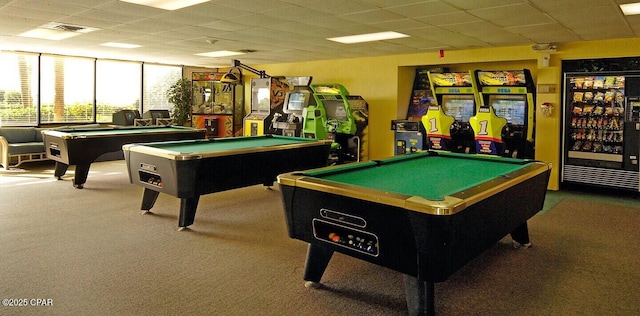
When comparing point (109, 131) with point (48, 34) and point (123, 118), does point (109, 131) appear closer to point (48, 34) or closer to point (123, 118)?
point (48, 34)

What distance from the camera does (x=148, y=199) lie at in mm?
4840

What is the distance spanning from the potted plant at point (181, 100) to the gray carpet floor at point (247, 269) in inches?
216

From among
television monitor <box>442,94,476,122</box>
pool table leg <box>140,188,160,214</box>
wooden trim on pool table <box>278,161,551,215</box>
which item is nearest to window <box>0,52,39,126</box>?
pool table leg <box>140,188,160,214</box>

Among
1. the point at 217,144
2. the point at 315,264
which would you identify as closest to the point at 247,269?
the point at 315,264

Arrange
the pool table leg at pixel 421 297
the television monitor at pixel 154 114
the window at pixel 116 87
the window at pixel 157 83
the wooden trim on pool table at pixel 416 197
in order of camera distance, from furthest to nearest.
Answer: the window at pixel 157 83 < the television monitor at pixel 154 114 < the window at pixel 116 87 < the pool table leg at pixel 421 297 < the wooden trim on pool table at pixel 416 197

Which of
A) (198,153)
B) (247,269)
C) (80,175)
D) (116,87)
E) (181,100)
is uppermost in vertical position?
(116,87)

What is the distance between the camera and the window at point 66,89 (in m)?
9.06

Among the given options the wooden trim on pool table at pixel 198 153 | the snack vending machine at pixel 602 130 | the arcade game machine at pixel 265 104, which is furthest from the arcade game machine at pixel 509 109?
the arcade game machine at pixel 265 104

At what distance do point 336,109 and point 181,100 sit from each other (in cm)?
391

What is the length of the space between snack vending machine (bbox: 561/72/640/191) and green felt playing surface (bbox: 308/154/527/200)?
3.19 metres

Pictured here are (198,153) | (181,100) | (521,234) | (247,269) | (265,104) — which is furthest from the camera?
(181,100)

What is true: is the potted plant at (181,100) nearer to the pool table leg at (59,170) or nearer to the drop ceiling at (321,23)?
the drop ceiling at (321,23)

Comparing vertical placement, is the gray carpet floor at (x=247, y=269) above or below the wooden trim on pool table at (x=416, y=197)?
below

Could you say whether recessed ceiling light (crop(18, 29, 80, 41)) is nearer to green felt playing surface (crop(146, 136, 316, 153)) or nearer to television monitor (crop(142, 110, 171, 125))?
green felt playing surface (crop(146, 136, 316, 153))
